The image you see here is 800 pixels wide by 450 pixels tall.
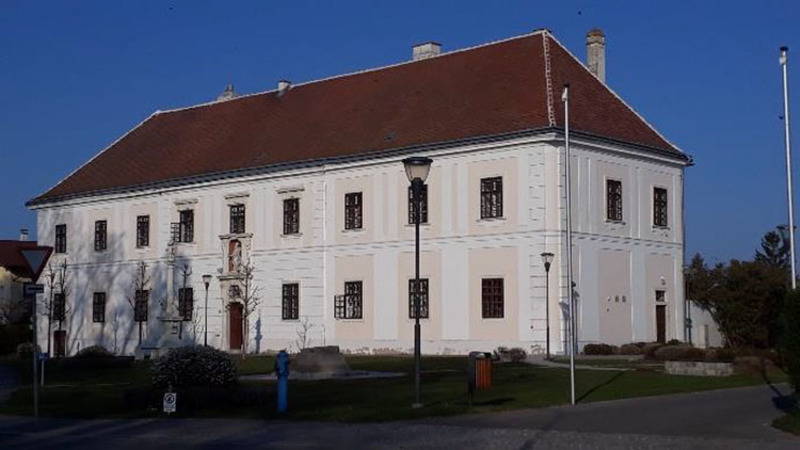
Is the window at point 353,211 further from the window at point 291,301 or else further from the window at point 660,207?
the window at point 660,207

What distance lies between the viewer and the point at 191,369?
77.7 ft

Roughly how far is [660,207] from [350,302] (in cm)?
1398

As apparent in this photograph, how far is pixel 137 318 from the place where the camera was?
2468 inches

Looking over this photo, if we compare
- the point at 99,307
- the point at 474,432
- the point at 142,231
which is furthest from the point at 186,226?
the point at 474,432

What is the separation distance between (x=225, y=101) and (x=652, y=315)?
2708 cm

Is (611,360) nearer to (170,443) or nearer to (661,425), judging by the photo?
(661,425)

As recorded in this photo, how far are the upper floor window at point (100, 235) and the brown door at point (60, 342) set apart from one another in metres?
5.68

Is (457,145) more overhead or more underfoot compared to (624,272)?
more overhead

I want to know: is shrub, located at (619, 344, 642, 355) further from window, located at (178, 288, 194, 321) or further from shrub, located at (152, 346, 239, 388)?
shrub, located at (152, 346, 239, 388)

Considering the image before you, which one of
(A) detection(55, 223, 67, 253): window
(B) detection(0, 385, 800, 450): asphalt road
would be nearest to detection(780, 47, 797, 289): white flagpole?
(B) detection(0, 385, 800, 450): asphalt road

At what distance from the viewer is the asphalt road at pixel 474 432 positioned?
1683cm

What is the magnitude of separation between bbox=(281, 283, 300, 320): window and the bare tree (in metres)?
10.1

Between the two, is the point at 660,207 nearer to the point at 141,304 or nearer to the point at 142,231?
the point at 142,231

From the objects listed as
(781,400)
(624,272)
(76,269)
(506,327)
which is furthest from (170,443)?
(76,269)
